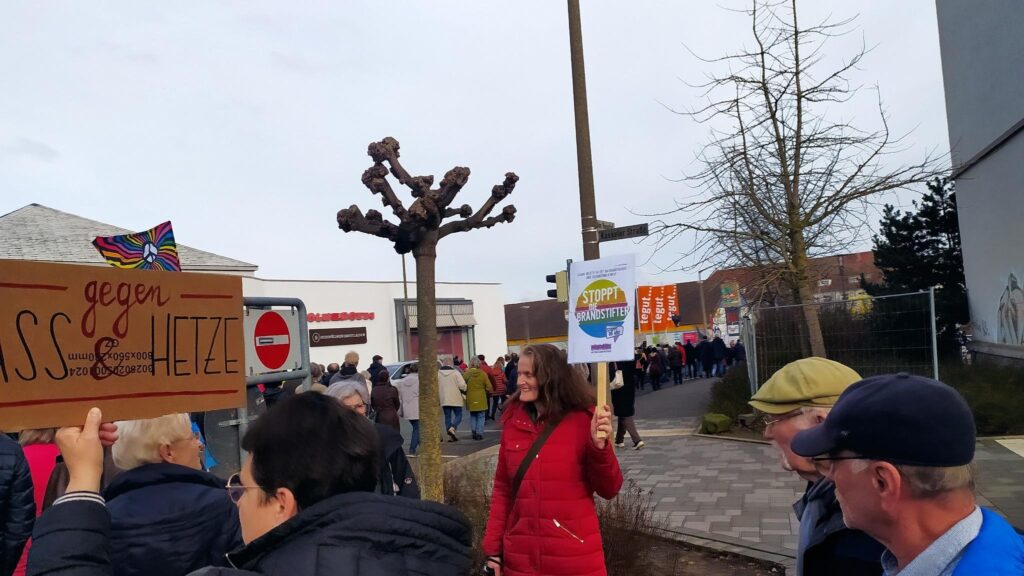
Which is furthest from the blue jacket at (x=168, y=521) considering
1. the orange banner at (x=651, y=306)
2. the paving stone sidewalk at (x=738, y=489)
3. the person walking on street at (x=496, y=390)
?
the orange banner at (x=651, y=306)

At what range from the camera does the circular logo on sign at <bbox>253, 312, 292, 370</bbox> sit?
4.95 meters

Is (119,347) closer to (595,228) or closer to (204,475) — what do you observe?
(204,475)

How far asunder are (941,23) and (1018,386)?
10.8 meters

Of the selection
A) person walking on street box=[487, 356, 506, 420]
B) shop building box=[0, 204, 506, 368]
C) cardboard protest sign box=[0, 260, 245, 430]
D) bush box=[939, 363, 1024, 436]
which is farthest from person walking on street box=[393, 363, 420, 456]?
shop building box=[0, 204, 506, 368]

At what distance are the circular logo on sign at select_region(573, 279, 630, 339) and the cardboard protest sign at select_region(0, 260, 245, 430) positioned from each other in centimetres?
175

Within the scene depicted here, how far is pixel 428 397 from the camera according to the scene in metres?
6.62

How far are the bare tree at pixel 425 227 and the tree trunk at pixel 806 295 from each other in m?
6.45

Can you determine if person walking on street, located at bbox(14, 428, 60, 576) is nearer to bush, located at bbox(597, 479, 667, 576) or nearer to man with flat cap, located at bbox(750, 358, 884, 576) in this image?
man with flat cap, located at bbox(750, 358, 884, 576)

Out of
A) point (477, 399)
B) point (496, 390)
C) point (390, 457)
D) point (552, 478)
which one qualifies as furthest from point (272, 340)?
point (496, 390)

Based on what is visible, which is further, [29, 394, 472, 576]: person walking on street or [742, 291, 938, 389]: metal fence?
[742, 291, 938, 389]: metal fence

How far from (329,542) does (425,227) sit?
5.77 meters

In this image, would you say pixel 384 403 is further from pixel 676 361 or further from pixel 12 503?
pixel 676 361

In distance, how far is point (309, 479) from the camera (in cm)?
169

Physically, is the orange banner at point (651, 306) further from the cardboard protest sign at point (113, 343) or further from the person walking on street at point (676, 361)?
the cardboard protest sign at point (113, 343)
